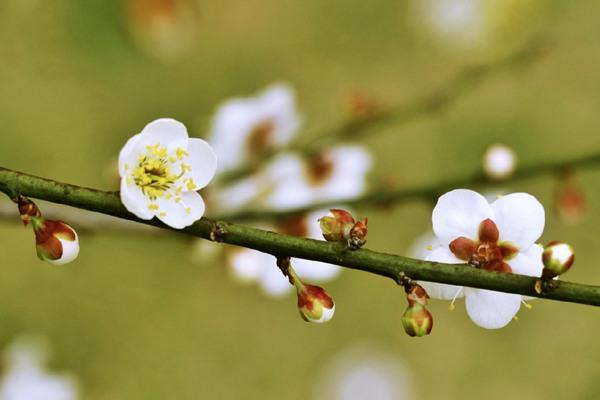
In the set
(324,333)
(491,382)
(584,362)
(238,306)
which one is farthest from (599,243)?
(238,306)

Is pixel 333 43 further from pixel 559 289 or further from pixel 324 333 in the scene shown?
pixel 559 289

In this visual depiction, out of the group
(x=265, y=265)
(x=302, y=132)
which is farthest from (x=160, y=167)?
(x=302, y=132)

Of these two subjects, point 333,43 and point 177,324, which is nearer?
point 177,324

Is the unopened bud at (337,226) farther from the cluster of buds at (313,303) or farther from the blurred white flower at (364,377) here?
the blurred white flower at (364,377)

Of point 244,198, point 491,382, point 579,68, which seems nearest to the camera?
point 244,198

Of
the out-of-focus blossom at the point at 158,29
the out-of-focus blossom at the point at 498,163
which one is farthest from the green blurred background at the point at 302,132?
the out-of-focus blossom at the point at 498,163

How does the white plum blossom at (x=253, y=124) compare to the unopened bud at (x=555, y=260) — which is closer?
the unopened bud at (x=555, y=260)

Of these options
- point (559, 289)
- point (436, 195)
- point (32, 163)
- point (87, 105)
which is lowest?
point (559, 289)
